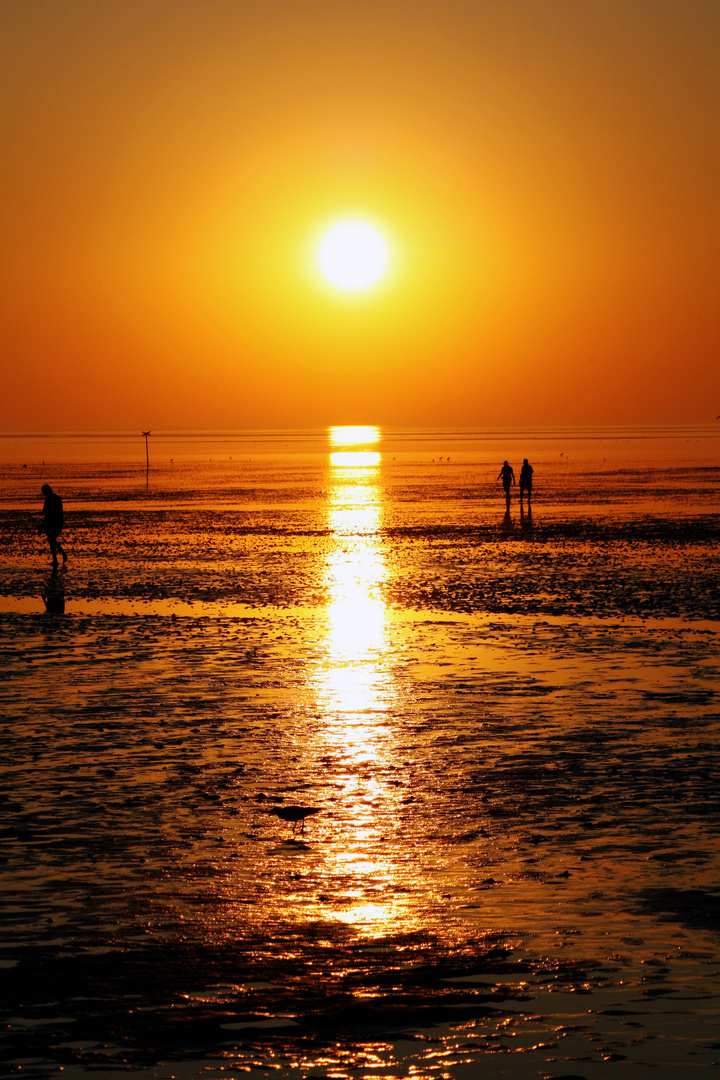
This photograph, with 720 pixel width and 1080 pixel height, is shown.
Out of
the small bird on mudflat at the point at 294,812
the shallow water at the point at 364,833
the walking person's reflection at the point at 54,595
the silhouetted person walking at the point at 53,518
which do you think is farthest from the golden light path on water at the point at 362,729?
the silhouetted person walking at the point at 53,518

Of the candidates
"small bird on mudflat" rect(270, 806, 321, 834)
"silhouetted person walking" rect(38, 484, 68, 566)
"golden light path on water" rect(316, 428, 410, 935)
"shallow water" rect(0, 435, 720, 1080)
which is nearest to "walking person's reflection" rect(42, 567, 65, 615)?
"shallow water" rect(0, 435, 720, 1080)

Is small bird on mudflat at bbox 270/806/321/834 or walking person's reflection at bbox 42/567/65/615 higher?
walking person's reflection at bbox 42/567/65/615

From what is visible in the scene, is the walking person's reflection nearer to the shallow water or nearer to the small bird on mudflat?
the shallow water

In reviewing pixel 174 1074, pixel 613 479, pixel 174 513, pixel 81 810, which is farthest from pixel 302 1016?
pixel 613 479

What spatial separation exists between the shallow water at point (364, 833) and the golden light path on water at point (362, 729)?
43 millimetres

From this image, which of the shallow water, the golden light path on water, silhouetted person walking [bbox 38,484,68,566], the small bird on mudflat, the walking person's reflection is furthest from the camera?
silhouetted person walking [bbox 38,484,68,566]

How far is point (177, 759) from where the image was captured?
1177cm

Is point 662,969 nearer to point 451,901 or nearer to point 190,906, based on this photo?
point 451,901

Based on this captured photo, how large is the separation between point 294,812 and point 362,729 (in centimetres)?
312

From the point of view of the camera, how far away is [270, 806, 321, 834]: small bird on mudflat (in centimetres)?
981

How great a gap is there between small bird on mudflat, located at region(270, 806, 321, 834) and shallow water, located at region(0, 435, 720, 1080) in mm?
115

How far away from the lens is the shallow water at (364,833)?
20.1 ft

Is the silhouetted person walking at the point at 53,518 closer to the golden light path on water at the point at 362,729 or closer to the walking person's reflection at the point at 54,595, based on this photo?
the walking person's reflection at the point at 54,595

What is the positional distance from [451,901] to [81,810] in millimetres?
3724
